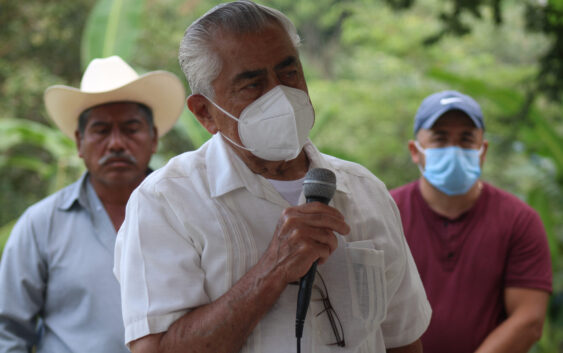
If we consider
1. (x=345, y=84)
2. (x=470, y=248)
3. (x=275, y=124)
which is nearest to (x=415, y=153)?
(x=470, y=248)

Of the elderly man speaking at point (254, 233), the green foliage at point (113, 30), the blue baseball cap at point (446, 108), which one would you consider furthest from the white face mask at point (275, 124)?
the green foliage at point (113, 30)

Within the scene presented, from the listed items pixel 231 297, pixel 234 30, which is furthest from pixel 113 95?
pixel 231 297

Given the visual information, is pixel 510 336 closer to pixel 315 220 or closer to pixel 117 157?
pixel 315 220

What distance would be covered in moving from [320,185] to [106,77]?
203cm

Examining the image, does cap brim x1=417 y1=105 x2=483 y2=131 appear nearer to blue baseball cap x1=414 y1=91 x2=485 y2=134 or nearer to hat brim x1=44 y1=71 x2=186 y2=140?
blue baseball cap x1=414 y1=91 x2=485 y2=134

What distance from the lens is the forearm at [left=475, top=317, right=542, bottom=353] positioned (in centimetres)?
283

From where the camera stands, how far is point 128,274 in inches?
63.6

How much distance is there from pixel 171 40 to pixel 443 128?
377 inches

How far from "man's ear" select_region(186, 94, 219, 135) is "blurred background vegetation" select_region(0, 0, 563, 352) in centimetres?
290

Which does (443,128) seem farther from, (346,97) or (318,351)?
(346,97)

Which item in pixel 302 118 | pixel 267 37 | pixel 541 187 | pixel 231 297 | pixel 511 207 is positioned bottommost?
pixel 541 187

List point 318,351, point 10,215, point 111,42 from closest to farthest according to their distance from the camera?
point 318,351 < point 111,42 < point 10,215

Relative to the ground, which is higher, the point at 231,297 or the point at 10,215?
the point at 231,297

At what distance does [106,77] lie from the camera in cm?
332
